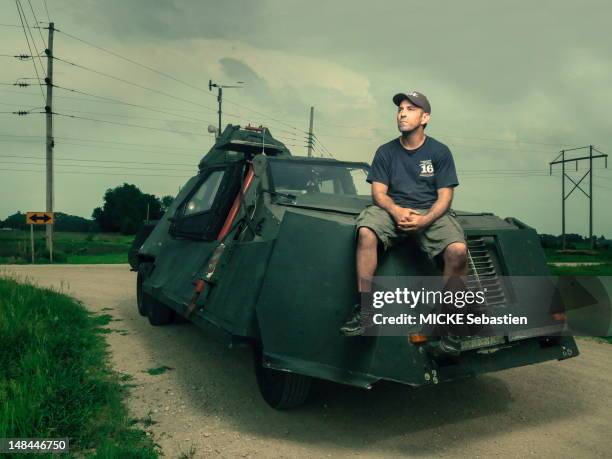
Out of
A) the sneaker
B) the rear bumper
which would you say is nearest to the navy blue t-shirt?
the sneaker

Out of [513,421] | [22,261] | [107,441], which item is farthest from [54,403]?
[22,261]

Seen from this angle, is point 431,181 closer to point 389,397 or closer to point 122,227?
point 389,397

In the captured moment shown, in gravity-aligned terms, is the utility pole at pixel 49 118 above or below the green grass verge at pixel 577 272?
above

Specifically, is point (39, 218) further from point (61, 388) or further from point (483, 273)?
point (483, 273)

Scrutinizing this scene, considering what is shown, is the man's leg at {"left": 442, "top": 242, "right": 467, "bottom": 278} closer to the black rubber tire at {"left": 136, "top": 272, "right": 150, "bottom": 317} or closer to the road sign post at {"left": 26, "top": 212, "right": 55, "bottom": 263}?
the black rubber tire at {"left": 136, "top": 272, "right": 150, "bottom": 317}

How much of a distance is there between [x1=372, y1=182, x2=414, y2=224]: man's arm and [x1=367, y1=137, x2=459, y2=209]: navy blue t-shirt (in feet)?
0.17

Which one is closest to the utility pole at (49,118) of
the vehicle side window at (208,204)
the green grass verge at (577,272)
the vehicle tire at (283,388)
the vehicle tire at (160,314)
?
the vehicle tire at (160,314)

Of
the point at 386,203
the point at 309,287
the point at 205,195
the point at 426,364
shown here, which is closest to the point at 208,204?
the point at 205,195

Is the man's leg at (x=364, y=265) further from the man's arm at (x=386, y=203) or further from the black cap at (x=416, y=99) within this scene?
the black cap at (x=416, y=99)

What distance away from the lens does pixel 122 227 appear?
83375mm

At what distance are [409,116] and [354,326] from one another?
1571 mm

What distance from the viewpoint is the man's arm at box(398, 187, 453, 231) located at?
3.64 meters

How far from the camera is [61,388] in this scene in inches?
163

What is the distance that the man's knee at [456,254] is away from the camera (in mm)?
3598
